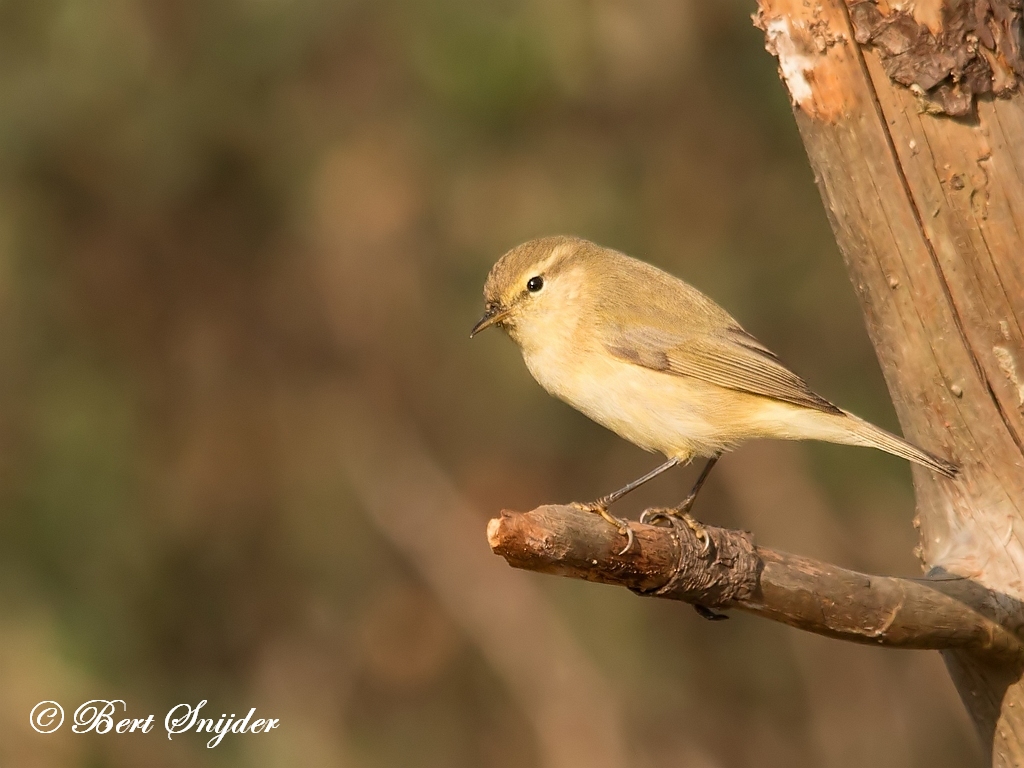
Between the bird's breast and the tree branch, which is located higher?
the bird's breast

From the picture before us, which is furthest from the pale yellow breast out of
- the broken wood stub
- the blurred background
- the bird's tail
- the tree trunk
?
the blurred background

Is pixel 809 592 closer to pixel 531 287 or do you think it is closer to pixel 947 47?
pixel 947 47

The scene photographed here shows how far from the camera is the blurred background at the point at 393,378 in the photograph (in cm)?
663

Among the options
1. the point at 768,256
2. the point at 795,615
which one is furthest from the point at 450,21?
the point at 795,615

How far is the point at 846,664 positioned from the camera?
750 cm

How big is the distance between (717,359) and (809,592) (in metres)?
1.27

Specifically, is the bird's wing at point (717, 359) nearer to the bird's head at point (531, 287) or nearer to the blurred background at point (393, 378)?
the bird's head at point (531, 287)

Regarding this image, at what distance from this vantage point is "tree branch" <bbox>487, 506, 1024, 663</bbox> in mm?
3080

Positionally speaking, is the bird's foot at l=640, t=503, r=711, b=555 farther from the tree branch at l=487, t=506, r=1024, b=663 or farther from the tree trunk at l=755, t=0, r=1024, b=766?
the tree trunk at l=755, t=0, r=1024, b=766

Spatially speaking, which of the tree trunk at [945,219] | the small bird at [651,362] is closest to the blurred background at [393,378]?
the small bird at [651,362]

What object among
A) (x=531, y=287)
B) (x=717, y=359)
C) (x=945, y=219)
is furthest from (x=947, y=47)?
(x=531, y=287)

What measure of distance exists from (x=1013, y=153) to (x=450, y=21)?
3.49m

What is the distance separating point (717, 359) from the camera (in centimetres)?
429

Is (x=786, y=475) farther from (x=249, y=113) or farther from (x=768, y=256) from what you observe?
(x=249, y=113)
